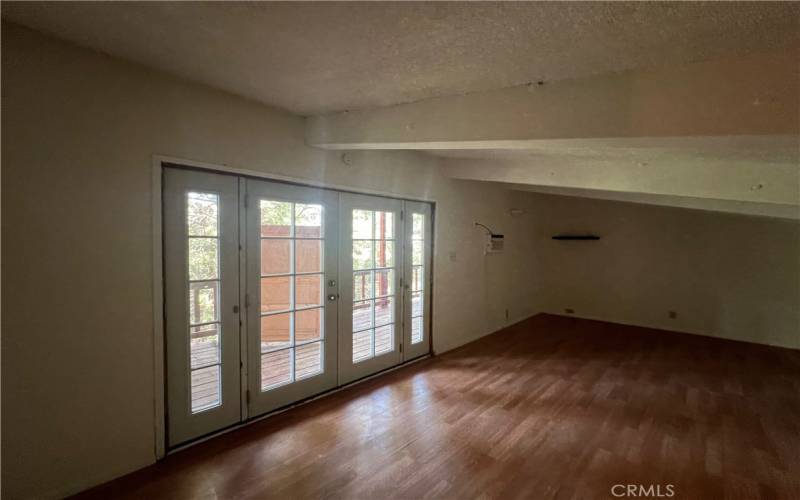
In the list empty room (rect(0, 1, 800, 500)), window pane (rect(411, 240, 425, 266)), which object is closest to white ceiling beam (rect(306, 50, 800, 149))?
empty room (rect(0, 1, 800, 500))

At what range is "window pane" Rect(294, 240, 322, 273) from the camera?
3.20 m

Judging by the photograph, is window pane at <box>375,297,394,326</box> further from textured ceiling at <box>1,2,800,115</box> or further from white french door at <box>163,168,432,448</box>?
textured ceiling at <box>1,2,800,115</box>

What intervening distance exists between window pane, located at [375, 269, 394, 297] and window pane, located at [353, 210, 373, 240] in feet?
1.52

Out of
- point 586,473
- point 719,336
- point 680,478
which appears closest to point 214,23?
point 586,473

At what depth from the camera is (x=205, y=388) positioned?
2.67 m

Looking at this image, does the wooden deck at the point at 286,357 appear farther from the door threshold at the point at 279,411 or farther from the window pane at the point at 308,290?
the window pane at the point at 308,290

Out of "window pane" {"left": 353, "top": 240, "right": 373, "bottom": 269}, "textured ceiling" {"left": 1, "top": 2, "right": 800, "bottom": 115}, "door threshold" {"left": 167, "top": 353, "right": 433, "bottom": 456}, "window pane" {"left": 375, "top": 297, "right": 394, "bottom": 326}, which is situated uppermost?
"textured ceiling" {"left": 1, "top": 2, "right": 800, "bottom": 115}

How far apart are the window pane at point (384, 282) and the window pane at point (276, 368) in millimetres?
1199

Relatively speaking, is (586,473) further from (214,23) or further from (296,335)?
(214,23)

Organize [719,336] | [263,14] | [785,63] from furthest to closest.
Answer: [719,336] < [785,63] < [263,14]

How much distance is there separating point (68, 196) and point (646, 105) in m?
3.15

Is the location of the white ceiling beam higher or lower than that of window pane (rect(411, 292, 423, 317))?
higher

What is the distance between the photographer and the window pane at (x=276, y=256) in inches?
117

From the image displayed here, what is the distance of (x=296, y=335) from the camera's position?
3.22m
